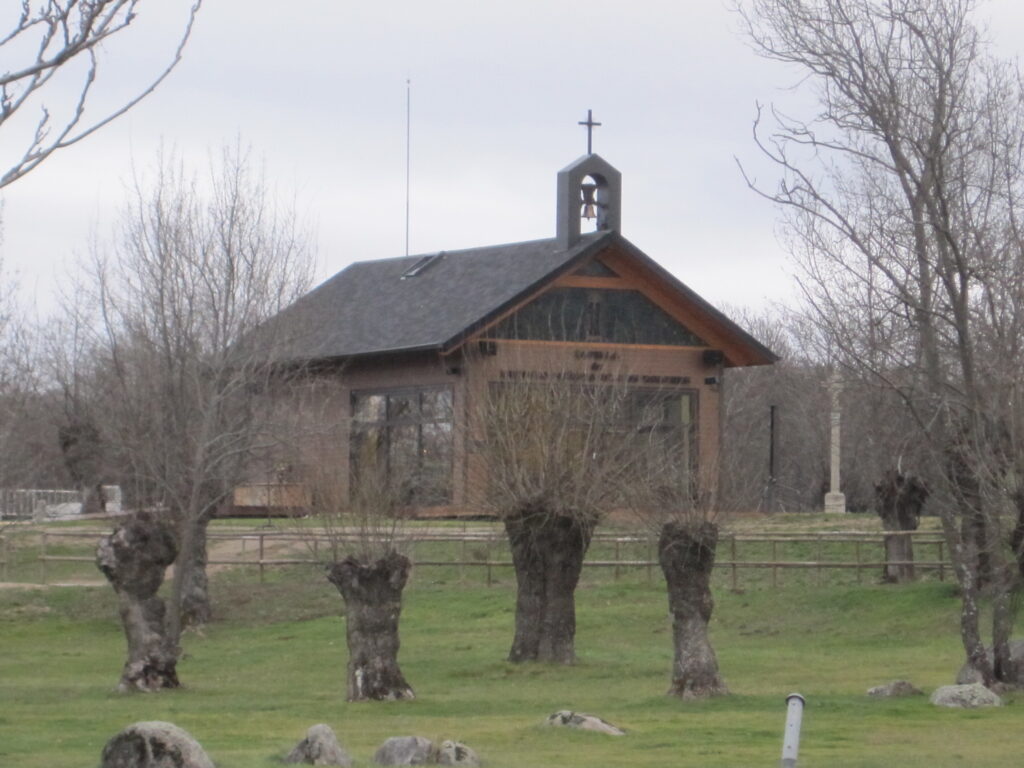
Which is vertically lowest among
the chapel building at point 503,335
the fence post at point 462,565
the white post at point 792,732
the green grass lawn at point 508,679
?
the green grass lawn at point 508,679

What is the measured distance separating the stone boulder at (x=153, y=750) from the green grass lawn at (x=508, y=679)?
3.39 ft

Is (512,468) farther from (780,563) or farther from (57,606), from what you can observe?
(57,606)

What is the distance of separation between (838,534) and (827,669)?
10.6 metres

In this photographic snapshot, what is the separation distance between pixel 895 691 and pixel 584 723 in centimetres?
534

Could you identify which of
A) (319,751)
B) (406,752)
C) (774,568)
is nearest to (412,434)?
(774,568)

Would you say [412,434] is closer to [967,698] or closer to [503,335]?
[503,335]

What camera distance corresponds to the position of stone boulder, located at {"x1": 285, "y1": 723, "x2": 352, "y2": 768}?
1378cm

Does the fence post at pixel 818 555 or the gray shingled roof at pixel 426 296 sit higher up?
the gray shingled roof at pixel 426 296

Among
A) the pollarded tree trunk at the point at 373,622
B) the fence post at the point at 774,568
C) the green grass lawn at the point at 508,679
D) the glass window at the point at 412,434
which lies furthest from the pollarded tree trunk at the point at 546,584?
the fence post at the point at 774,568

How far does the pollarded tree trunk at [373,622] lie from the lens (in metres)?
22.3

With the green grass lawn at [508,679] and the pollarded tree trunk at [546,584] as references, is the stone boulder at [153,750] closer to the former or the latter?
the green grass lawn at [508,679]

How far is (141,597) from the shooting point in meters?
23.7

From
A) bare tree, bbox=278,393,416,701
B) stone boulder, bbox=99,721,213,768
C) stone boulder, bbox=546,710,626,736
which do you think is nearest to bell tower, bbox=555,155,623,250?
bare tree, bbox=278,393,416,701

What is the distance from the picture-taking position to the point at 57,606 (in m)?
35.1
